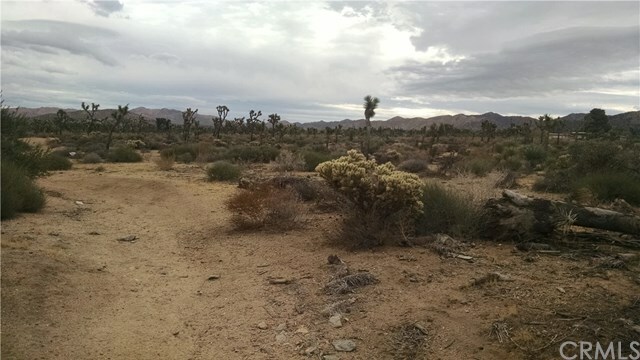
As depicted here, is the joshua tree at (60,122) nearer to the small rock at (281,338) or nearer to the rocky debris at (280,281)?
the rocky debris at (280,281)

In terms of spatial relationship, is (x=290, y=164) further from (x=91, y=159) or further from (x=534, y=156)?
(x=534, y=156)

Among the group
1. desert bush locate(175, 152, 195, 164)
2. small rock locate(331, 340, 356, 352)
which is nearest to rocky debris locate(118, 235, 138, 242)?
small rock locate(331, 340, 356, 352)

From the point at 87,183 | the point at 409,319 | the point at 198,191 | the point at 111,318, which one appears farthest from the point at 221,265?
the point at 87,183

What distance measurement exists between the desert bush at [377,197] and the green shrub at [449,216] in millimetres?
254

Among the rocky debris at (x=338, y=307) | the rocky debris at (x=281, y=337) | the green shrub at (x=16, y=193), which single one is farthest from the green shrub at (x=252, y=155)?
the rocky debris at (x=281, y=337)

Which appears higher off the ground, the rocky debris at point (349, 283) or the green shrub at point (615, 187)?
the green shrub at point (615, 187)

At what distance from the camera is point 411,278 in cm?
687

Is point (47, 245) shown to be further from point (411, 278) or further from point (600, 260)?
point (600, 260)

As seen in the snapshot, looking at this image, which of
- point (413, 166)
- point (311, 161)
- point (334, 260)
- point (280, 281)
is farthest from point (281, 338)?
point (311, 161)

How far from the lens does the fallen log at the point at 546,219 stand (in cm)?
813

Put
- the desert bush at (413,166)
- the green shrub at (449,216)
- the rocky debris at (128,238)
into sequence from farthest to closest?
the desert bush at (413,166)
the rocky debris at (128,238)
the green shrub at (449,216)

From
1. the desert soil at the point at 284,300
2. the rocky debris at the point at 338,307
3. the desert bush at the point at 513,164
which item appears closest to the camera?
the desert soil at the point at 284,300

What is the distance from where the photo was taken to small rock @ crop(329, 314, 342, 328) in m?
5.82

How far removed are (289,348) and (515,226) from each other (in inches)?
189
